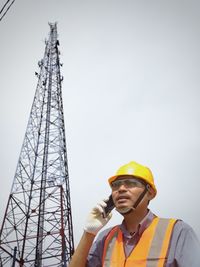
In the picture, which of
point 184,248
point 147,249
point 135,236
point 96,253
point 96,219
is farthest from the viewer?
point 96,219

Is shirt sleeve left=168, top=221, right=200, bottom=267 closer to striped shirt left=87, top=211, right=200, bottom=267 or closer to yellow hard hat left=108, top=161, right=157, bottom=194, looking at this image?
striped shirt left=87, top=211, right=200, bottom=267

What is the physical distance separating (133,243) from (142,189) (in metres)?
0.44

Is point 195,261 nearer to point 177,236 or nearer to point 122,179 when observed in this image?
point 177,236

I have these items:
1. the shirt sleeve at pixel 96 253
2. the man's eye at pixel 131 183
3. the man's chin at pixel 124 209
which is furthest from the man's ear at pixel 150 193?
the shirt sleeve at pixel 96 253

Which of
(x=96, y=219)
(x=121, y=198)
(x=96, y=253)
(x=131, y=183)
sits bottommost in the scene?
(x=96, y=253)

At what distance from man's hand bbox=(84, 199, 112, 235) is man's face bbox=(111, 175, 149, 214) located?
6.0 inches

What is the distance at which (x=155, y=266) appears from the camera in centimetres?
189

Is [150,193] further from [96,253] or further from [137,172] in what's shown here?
[96,253]

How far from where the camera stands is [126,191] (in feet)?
7.76

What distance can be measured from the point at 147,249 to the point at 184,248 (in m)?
0.26

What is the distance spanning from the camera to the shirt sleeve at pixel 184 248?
72.5 inches

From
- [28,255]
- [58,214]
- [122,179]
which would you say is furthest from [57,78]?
[122,179]

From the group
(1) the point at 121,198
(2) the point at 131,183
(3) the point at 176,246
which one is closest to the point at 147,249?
(3) the point at 176,246

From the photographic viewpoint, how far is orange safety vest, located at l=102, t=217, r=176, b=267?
6.41 feet
